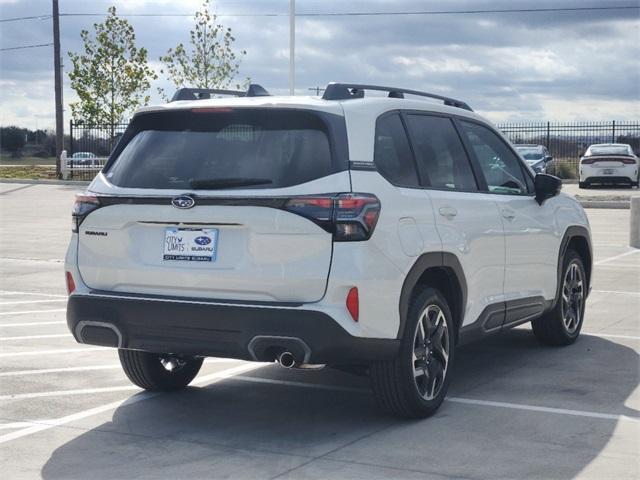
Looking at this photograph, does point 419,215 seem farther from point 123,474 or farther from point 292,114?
point 123,474

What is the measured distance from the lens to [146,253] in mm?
6121

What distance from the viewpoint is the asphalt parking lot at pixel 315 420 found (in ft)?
17.9

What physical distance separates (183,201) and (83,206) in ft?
2.60

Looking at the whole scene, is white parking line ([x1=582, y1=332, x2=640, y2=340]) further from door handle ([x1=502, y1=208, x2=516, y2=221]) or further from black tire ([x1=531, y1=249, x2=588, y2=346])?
door handle ([x1=502, y1=208, x2=516, y2=221])

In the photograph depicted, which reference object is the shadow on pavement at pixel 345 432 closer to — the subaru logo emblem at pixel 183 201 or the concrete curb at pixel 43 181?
the subaru logo emblem at pixel 183 201

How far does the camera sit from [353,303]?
5.71 m

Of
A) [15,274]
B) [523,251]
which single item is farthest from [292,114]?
[15,274]

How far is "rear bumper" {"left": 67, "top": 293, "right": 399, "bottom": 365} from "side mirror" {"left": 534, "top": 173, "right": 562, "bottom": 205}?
8.73 ft

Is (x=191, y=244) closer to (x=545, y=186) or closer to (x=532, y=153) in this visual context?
(x=545, y=186)

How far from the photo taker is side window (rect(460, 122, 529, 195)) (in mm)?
7508

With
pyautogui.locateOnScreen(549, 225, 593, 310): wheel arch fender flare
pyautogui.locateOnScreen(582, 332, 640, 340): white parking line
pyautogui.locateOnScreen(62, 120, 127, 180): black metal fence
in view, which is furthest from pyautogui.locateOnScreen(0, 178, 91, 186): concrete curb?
pyautogui.locateOnScreen(549, 225, 593, 310): wheel arch fender flare

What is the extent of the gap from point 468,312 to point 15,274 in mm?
8669

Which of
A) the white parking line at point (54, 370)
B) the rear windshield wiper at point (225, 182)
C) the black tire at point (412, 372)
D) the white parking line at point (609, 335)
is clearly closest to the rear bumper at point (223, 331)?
the black tire at point (412, 372)

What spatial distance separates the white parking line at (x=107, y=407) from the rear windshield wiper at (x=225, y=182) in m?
1.62
